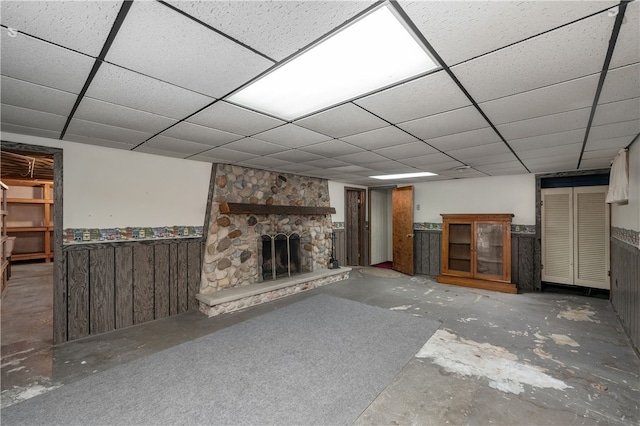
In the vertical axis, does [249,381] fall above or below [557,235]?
below

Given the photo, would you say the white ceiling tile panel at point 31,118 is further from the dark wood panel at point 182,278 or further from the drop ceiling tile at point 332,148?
the drop ceiling tile at point 332,148

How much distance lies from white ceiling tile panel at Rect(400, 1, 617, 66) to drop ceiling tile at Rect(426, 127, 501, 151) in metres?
1.54

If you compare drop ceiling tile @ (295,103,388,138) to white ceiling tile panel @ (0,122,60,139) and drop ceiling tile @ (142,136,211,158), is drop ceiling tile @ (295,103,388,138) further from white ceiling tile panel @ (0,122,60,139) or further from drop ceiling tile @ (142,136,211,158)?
white ceiling tile panel @ (0,122,60,139)

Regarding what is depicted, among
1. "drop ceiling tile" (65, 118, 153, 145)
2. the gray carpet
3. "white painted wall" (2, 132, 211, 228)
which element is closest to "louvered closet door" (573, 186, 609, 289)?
the gray carpet

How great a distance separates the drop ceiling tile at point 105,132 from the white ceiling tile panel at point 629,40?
3.50 meters

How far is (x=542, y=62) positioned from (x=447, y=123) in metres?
1.01

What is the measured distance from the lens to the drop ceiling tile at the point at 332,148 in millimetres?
3219

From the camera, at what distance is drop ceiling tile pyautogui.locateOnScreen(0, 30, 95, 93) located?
137 cm

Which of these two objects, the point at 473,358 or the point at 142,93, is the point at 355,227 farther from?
the point at 142,93

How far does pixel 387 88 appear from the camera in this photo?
1841 millimetres

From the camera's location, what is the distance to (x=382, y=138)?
299 cm

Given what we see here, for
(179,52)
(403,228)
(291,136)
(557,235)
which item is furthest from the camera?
(403,228)

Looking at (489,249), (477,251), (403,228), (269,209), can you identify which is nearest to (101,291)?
(269,209)

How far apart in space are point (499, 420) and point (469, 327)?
5.56ft
